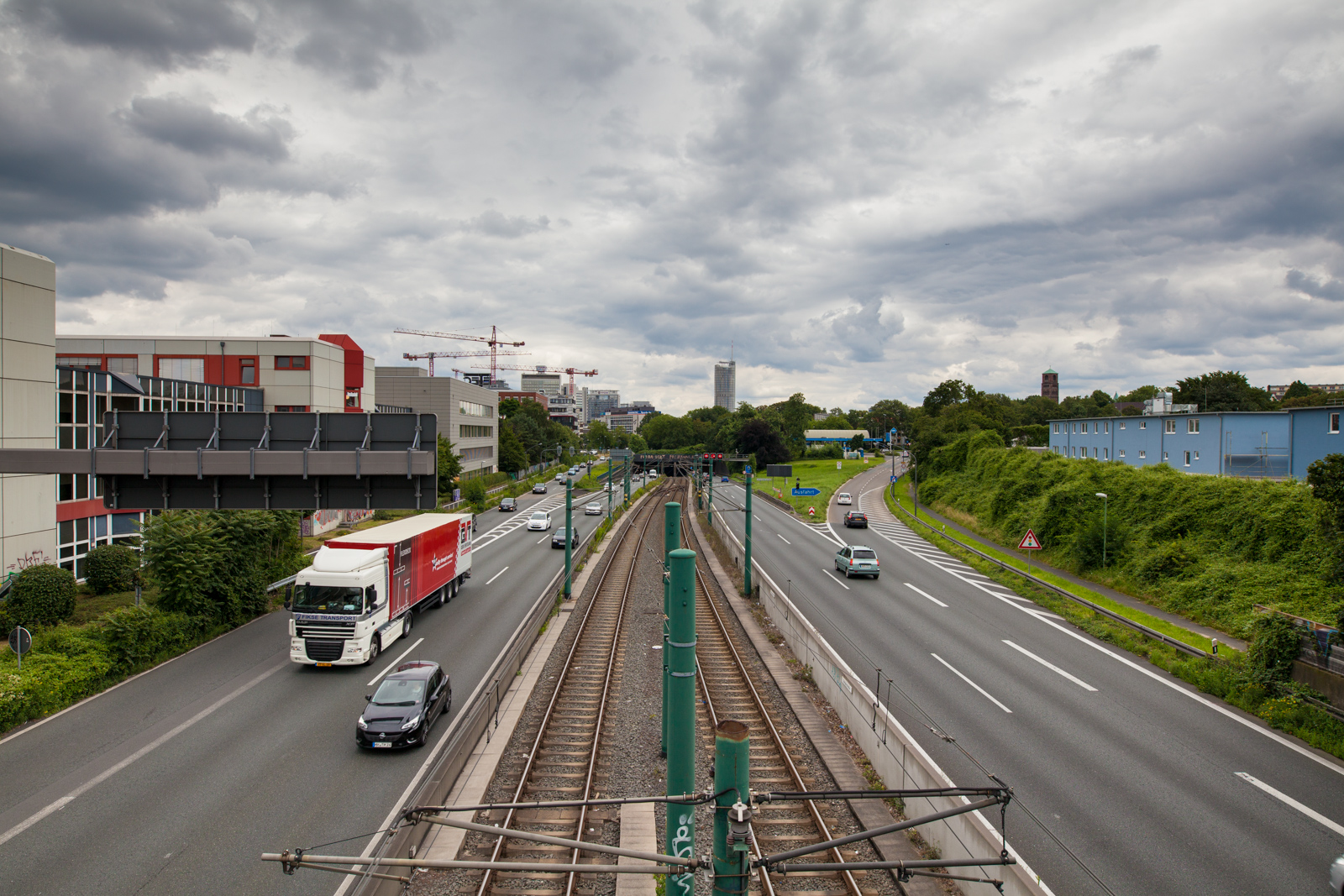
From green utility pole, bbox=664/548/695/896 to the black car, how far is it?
9.47m

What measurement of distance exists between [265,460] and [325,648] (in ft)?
26.4

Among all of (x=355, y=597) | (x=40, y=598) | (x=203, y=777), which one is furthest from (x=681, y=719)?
(x=40, y=598)

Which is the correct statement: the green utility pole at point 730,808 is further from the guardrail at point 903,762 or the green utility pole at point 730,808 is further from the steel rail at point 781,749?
the guardrail at point 903,762

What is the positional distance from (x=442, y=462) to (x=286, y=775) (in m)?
48.0

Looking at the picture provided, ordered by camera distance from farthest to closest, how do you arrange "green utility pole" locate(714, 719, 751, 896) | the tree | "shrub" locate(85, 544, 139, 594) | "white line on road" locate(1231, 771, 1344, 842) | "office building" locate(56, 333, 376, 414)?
the tree < "office building" locate(56, 333, 376, 414) < "shrub" locate(85, 544, 139, 594) < "white line on road" locate(1231, 771, 1344, 842) < "green utility pole" locate(714, 719, 751, 896)

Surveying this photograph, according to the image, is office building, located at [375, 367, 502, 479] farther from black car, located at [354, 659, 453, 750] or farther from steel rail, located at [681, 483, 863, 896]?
black car, located at [354, 659, 453, 750]

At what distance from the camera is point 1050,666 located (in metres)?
19.9

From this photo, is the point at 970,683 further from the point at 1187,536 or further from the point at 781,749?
the point at 1187,536

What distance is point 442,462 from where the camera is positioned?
5959 centimetres

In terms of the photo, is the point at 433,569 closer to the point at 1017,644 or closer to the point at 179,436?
the point at 179,436

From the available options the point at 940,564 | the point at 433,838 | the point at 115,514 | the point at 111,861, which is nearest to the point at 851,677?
the point at 433,838

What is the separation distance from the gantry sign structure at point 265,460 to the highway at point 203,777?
5584mm

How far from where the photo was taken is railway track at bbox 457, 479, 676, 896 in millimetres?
10586

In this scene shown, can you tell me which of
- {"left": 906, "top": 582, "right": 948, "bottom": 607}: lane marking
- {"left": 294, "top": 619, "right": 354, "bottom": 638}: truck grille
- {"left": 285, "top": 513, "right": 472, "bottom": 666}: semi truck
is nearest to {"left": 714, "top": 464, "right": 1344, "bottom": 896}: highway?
{"left": 906, "top": 582, "right": 948, "bottom": 607}: lane marking
